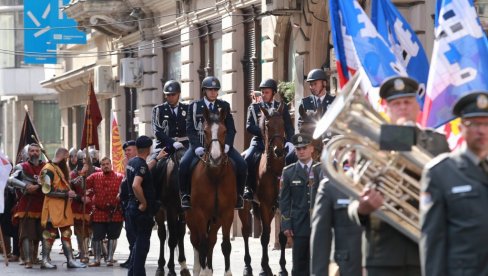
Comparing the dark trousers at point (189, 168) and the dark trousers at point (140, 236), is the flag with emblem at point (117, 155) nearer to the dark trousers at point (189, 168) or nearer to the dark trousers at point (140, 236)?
the dark trousers at point (189, 168)

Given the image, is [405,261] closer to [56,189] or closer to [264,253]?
[264,253]

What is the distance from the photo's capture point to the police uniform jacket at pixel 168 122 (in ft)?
66.3

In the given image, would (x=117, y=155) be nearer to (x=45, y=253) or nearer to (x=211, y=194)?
(x=45, y=253)

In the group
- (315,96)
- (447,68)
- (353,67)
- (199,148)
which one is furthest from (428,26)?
(447,68)

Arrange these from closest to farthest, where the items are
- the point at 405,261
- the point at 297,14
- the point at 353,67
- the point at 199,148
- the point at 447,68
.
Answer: the point at 405,261
the point at 447,68
the point at 353,67
the point at 199,148
the point at 297,14

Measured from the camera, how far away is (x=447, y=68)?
1225cm

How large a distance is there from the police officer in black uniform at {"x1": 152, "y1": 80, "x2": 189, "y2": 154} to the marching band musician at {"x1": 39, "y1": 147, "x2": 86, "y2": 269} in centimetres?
321

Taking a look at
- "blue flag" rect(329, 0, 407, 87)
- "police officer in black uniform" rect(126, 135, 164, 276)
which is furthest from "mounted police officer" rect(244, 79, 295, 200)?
"blue flag" rect(329, 0, 407, 87)

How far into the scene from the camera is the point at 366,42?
44.4 ft

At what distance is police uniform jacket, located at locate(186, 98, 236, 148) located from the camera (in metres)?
18.8

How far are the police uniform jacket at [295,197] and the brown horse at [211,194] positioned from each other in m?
2.66

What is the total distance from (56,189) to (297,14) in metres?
5.57

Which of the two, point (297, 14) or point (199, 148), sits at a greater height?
point (297, 14)

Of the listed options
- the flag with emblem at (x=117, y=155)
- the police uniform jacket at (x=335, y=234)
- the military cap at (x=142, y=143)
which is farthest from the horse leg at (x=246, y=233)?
the flag with emblem at (x=117, y=155)
